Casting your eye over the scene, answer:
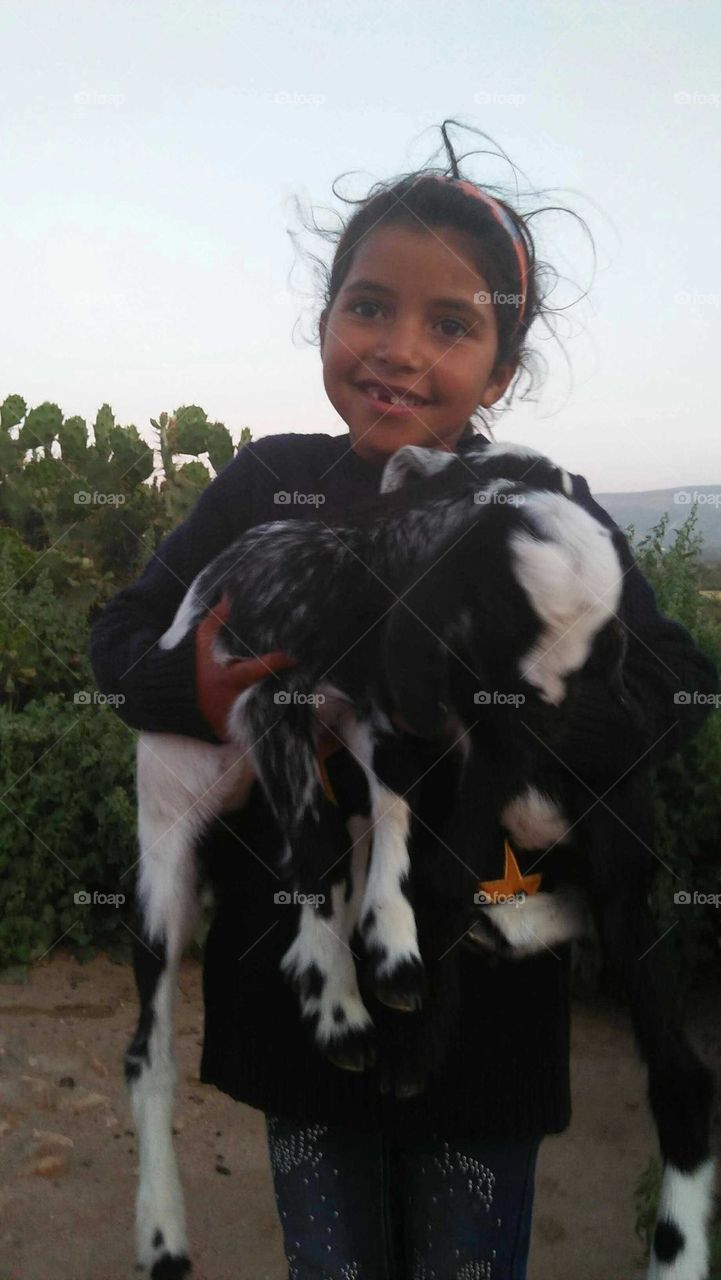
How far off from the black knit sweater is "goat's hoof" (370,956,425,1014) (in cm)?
12

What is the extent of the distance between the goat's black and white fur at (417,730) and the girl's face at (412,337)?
0.09m

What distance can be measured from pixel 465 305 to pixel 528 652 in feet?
1.77

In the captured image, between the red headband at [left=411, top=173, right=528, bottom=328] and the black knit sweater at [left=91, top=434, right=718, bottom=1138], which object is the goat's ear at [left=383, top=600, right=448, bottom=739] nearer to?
the black knit sweater at [left=91, top=434, right=718, bottom=1138]

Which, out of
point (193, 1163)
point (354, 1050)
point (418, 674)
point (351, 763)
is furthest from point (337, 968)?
point (193, 1163)

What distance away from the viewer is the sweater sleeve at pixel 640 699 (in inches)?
63.5

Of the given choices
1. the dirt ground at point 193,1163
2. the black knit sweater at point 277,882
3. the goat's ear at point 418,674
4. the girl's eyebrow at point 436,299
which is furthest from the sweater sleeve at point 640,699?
the dirt ground at point 193,1163

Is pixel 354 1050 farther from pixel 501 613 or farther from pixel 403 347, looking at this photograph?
pixel 403 347

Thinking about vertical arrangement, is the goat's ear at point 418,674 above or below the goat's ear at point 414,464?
below

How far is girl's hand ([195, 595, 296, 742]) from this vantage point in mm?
1653

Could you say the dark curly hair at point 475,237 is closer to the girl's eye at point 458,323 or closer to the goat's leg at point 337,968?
the girl's eye at point 458,323

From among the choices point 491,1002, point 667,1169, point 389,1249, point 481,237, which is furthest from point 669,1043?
point 481,237

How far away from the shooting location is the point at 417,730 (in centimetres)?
155

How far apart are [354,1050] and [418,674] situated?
1.65ft

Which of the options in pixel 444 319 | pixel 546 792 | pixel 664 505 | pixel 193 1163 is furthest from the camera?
pixel 193 1163
